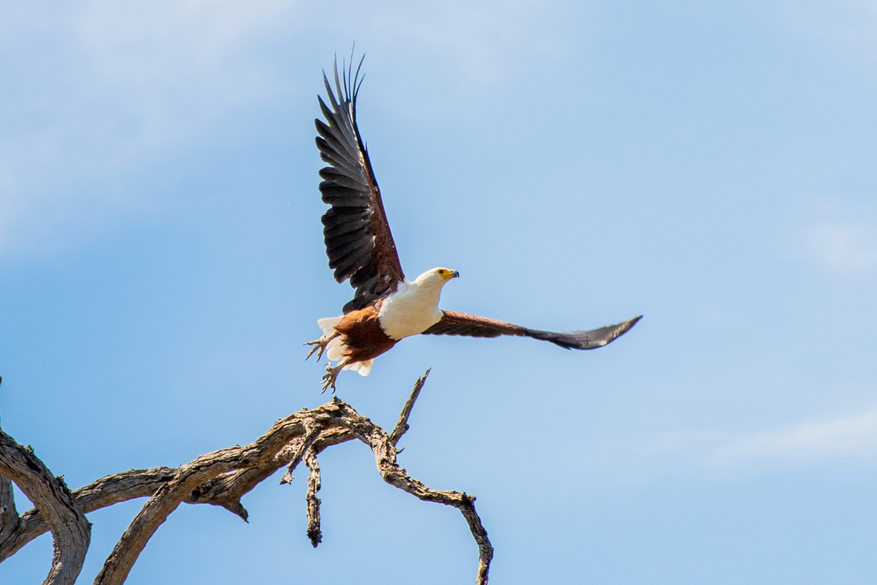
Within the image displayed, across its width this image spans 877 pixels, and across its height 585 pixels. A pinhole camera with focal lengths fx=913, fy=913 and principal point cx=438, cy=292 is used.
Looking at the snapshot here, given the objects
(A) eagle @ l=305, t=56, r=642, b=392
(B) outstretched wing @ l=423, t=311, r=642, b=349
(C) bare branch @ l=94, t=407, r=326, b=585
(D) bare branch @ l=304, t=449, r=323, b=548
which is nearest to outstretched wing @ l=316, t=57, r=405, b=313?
(A) eagle @ l=305, t=56, r=642, b=392

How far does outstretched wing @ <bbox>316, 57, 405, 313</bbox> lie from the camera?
7.89 m

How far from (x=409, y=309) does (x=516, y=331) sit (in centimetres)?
131

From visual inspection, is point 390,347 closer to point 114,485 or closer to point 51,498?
point 114,485

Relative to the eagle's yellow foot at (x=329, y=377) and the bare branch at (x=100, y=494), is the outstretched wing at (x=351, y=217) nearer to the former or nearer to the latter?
the eagle's yellow foot at (x=329, y=377)

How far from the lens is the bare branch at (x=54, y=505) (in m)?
6.11

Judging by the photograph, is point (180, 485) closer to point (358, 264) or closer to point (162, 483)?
point (162, 483)

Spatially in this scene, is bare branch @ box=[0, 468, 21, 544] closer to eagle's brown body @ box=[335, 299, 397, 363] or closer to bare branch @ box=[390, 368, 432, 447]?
eagle's brown body @ box=[335, 299, 397, 363]

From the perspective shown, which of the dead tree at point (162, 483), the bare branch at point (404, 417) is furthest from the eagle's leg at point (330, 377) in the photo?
the bare branch at point (404, 417)

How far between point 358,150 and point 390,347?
177 centimetres

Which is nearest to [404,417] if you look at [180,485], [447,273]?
[180,485]

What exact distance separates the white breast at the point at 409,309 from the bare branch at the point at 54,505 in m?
2.86

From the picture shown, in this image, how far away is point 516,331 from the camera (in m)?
8.68

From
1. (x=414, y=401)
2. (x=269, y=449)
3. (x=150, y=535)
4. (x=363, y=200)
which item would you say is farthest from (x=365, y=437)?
(x=363, y=200)

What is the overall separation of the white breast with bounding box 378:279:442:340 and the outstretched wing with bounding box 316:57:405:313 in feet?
0.61
